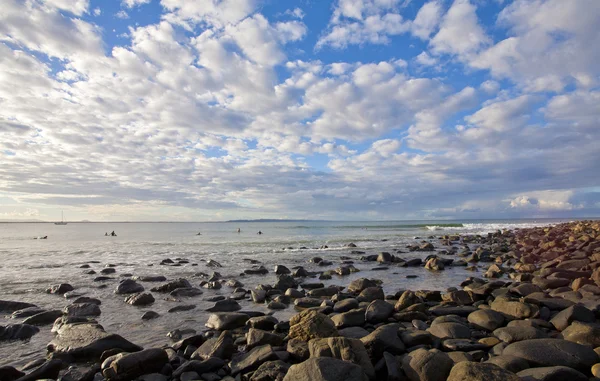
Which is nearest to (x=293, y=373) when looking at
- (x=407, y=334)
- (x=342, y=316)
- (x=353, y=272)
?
(x=407, y=334)

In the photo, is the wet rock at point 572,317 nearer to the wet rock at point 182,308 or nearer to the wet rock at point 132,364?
the wet rock at point 132,364

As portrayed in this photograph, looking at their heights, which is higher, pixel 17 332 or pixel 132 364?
pixel 132 364

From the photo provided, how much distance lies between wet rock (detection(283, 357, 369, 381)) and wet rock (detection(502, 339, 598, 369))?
8.01 ft

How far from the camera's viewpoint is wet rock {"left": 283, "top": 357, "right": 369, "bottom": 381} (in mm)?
4207

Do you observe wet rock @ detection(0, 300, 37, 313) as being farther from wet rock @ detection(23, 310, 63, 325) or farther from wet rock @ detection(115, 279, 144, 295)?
wet rock @ detection(115, 279, 144, 295)

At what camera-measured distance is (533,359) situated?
16.0 ft

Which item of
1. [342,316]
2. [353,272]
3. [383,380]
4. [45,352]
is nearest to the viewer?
[383,380]

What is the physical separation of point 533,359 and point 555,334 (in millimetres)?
1704

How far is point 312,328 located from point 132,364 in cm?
290

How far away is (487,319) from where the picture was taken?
6.87 metres

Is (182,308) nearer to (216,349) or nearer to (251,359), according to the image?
(216,349)

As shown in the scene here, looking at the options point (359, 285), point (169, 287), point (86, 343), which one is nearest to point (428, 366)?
point (86, 343)

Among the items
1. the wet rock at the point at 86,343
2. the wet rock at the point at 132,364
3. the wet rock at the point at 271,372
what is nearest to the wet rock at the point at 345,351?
the wet rock at the point at 271,372

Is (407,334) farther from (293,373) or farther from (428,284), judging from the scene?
(428,284)
